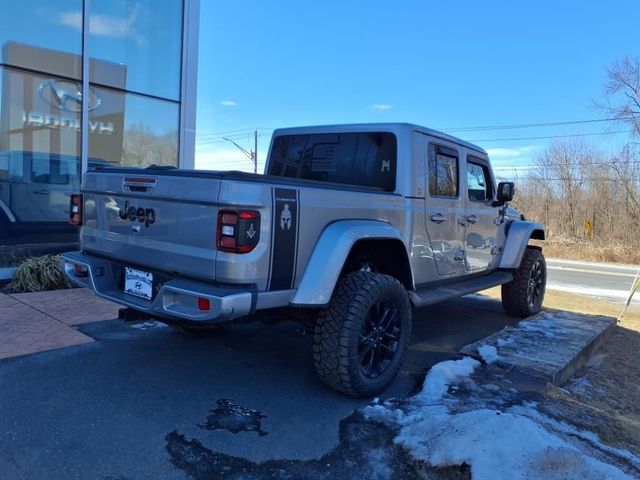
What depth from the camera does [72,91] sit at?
8789 mm

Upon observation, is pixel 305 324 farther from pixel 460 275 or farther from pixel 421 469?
pixel 460 275

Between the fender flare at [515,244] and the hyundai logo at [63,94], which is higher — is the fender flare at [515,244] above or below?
below

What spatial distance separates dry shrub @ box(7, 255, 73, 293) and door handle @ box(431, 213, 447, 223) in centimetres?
477

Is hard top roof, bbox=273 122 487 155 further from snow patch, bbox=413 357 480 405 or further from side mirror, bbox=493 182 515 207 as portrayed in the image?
snow patch, bbox=413 357 480 405

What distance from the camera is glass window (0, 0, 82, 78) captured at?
842 centimetres

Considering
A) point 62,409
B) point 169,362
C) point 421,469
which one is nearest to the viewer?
point 421,469

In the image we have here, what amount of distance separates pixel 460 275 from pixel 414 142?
1.57 meters

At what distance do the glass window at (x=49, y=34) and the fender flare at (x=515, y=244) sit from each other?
23.7 feet

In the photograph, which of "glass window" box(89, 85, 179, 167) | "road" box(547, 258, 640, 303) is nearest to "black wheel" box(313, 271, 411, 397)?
"glass window" box(89, 85, 179, 167)

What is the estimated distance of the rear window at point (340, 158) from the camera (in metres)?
4.57

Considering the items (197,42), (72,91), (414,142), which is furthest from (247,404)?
(197,42)

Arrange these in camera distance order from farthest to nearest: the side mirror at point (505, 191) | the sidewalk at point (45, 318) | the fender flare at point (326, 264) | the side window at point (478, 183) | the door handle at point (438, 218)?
the side mirror at point (505, 191)
the side window at point (478, 183)
the door handle at point (438, 218)
the sidewalk at point (45, 318)
the fender flare at point (326, 264)

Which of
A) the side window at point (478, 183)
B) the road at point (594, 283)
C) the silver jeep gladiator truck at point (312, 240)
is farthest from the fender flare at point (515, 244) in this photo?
the road at point (594, 283)

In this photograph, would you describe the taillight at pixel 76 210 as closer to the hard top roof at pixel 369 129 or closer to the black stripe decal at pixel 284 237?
the black stripe decal at pixel 284 237
